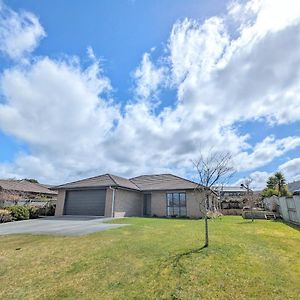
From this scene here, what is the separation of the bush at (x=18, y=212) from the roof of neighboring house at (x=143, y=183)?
406cm

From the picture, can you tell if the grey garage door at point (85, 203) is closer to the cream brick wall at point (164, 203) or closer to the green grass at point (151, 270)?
the cream brick wall at point (164, 203)

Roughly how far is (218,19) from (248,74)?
3.66 metres

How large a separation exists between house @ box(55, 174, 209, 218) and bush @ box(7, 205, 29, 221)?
11.3 ft

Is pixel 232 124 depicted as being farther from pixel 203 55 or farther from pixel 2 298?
pixel 2 298

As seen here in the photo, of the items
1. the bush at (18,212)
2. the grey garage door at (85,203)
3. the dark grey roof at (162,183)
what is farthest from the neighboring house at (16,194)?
the dark grey roof at (162,183)

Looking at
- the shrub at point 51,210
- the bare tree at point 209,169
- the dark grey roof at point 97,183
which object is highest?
the dark grey roof at point 97,183

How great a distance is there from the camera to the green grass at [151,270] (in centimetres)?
456

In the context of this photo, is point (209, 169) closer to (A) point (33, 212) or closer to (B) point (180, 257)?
(B) point (180, 257)

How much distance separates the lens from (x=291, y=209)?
15.4 m

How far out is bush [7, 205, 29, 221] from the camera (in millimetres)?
19656

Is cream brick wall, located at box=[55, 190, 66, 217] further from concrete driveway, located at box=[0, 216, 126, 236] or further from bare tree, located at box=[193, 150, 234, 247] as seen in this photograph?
bare tree, located at box=[193, 150, 234, 247]

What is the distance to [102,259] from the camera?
6758mm

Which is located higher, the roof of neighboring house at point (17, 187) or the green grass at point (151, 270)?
the roof of neighboring house at point (17, 187)

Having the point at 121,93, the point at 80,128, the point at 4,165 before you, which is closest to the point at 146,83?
the point at 121,93
